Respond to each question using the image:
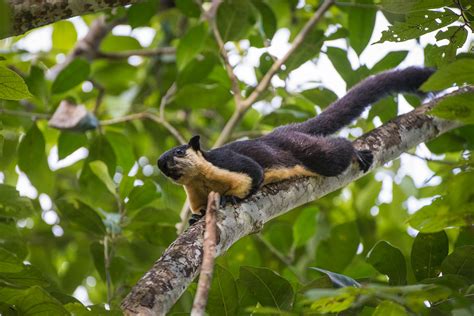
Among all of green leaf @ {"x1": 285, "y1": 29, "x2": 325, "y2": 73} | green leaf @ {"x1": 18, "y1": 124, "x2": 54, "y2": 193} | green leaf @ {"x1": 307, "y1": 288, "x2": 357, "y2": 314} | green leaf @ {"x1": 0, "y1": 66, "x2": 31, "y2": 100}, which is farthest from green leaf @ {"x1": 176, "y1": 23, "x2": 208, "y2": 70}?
green leaf @ {"x1": 307, "y1": 288, "x2": 357, "y2": 314}

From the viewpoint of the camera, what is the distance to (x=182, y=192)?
546cm

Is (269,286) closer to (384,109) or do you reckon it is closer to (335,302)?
(335,302)

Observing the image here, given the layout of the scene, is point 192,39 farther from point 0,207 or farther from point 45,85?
point 0,207

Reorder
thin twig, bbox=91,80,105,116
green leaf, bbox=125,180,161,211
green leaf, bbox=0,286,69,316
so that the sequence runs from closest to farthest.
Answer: green leaf, bbox=0,286,69,316 → green leaf, bbox=125,180,161,211 → thin twig, bbox=91,80,105,116

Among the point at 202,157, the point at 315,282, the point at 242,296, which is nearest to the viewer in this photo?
the point at 315,282

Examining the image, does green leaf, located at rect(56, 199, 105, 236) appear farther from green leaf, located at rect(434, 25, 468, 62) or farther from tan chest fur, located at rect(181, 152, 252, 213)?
green leaf, located at rect(434, 25, 468, 62)

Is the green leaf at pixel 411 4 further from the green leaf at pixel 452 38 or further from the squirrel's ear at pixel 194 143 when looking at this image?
the squirrel's ear at pixel 194 143

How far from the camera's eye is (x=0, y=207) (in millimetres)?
3682

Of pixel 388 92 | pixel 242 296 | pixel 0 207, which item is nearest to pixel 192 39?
pixel 388 92

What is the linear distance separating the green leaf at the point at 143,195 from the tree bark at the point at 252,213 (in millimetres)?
721

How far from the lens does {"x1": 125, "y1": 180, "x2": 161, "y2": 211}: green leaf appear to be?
3.91 metres

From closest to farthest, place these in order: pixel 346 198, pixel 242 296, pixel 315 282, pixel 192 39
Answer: pixel 315 282 < pixel 242 296 < pixel 192 39 < pixel 346 198

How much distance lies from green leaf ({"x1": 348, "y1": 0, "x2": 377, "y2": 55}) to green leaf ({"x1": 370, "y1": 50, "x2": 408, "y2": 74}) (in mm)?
156

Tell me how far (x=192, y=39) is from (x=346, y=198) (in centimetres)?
226
